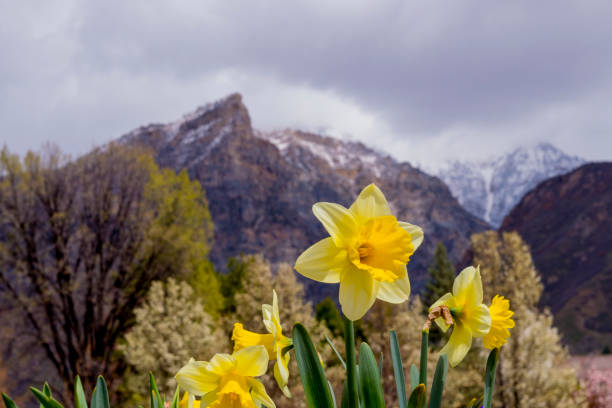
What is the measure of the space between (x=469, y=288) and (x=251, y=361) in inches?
28.4

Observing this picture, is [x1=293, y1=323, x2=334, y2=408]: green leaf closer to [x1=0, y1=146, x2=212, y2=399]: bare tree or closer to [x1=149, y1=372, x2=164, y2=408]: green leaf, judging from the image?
[x1=149, y1=372, x2=164, y2=408]: green leaf

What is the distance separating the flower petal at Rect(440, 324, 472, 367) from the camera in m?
1.32

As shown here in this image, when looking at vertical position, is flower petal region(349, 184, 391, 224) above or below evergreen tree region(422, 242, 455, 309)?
below

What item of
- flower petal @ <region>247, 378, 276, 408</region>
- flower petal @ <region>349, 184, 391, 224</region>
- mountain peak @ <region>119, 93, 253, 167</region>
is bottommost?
flower petal @ <region>247, 378, 276, 408</region>

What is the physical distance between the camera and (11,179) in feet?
41.5

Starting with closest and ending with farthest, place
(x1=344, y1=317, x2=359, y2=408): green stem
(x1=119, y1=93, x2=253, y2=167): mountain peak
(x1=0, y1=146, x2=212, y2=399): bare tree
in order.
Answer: (x1=344, y1=317, x2=359, y2=408): green stem, (x1=0, y1=146, x2=212, y2=399): bare tree, (x1=119, y1=93, x2=253, y2=167): mountain peak

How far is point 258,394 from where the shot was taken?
48.4 inches

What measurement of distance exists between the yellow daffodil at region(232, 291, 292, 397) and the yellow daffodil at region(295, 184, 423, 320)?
0.21m

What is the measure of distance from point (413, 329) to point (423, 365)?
944 centimetres

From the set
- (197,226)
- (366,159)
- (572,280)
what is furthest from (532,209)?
(197,226)

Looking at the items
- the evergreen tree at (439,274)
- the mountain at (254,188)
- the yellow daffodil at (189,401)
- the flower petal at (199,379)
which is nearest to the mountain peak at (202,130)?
the mountain at (254,188)

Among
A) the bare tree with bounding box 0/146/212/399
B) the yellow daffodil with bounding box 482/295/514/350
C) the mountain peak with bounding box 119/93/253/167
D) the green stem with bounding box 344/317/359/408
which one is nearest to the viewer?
the green stem with bounding box 344/317/359/408

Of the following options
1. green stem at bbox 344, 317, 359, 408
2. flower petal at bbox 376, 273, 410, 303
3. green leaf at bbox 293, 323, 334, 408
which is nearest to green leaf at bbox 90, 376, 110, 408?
green leaf at bbox 293, 323, 334, 408

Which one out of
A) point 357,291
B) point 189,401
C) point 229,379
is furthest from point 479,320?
point 189,401
